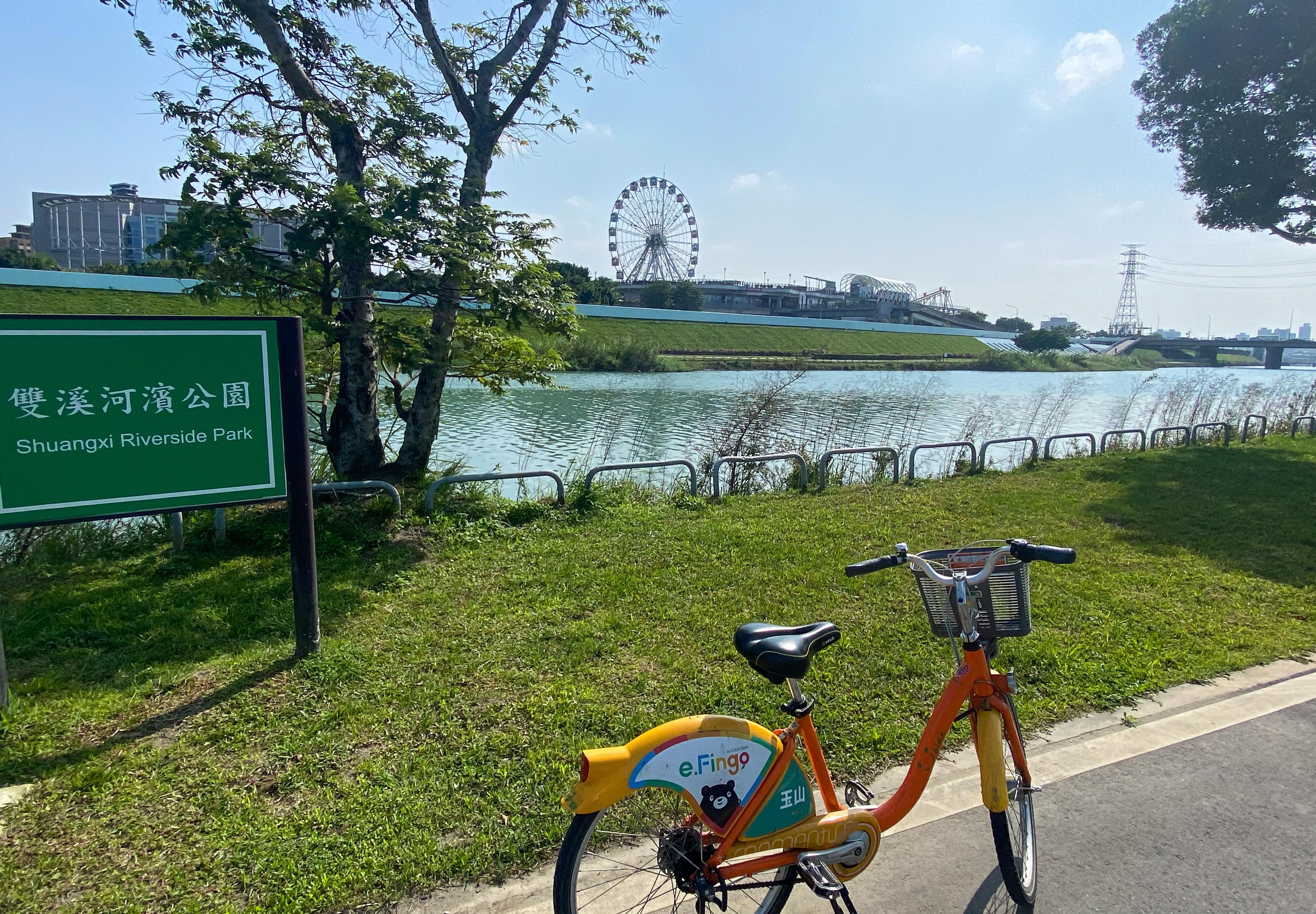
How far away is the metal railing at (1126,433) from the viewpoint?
12.5 m

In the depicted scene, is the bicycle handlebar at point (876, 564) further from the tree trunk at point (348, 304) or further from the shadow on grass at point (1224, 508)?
the shadow on grass at point (1224, 508)

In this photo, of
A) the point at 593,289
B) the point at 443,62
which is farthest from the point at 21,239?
the point at 443,62

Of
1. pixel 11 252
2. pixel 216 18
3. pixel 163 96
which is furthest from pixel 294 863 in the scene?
pixel 11 252

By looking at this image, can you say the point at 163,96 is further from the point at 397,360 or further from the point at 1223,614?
the point at 1223,614

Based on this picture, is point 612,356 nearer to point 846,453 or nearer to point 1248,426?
point 1248,426

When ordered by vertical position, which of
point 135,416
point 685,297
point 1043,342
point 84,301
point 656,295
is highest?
point 685,297

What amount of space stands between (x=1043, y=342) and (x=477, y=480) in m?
63.4

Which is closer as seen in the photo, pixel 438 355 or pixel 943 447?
pixel 438 355

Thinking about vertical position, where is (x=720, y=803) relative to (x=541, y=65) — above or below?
below

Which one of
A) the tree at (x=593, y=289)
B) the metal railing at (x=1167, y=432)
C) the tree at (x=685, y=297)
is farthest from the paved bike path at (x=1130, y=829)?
the tree at (x=685, y=297)

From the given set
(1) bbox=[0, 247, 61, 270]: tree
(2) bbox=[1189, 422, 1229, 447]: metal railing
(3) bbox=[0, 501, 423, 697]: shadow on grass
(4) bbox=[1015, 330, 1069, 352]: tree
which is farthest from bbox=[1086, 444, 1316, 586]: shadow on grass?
(4) bbox=[1015, 330, 1069, 352]: tree

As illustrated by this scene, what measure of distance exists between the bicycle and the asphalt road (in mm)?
183

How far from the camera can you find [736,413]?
36.5 ft

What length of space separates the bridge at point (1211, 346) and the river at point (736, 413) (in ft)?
131
